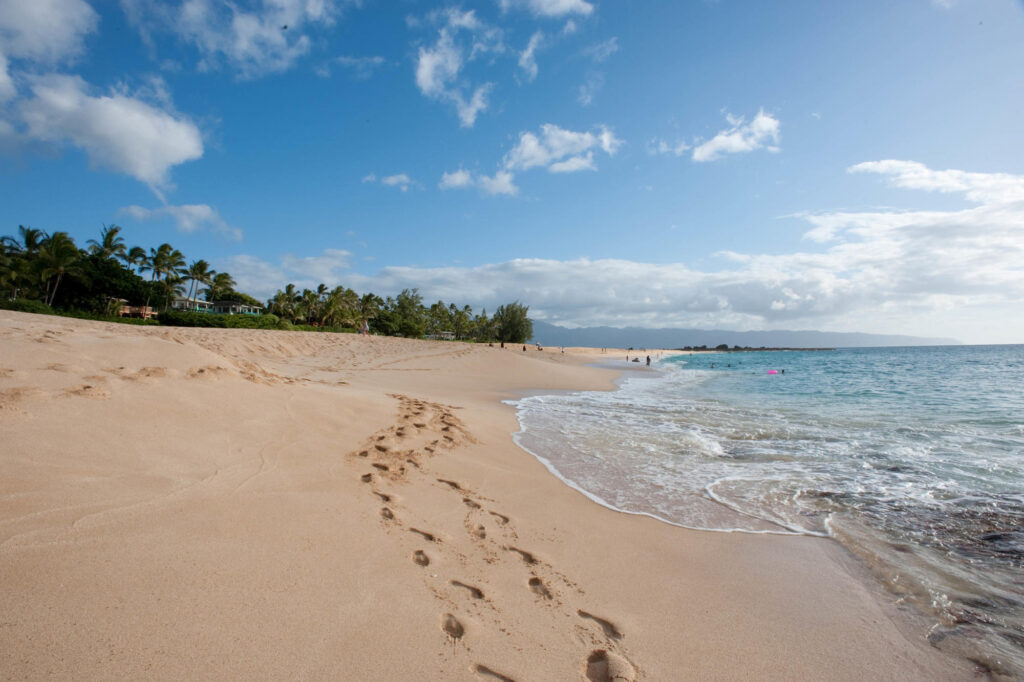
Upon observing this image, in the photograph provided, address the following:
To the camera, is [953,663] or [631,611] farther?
[631,611]

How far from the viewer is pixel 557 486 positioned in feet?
17.6

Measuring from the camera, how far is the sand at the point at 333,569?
6.31 ft

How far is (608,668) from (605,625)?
40cm

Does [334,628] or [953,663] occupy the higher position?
[334,628]

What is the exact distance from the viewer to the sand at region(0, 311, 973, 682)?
1.92 metres

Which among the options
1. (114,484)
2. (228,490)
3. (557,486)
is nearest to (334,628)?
(228,490)

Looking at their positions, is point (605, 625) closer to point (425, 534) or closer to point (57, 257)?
point (425, 534)

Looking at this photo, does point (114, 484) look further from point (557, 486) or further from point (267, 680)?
point (557, 486)

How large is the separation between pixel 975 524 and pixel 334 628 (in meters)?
6.27

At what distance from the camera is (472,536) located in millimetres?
3518

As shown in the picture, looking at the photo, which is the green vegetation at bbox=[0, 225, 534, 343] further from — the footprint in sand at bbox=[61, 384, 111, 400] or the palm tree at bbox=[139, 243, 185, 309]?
the footprint in sand at bbox=[61, 384, 111, 400]

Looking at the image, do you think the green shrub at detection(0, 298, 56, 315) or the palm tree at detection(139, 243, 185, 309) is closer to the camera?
the green shrub at detection(0, 298, 56, 315)

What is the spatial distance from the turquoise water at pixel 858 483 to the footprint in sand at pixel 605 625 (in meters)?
2.10

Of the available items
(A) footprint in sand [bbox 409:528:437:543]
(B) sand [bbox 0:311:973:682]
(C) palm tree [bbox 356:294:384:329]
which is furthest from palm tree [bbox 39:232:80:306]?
(A) footprint in sand [bbox 409:528:437:543]
